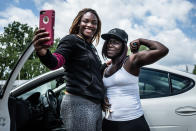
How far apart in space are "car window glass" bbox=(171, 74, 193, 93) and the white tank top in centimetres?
73

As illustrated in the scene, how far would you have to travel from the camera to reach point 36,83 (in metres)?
2.46

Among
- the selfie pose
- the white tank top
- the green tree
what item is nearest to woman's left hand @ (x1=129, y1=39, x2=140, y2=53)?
the selfie pose

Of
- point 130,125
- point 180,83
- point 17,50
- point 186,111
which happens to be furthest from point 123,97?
point 17,50

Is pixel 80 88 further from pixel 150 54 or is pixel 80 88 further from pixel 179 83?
pixel 179 83

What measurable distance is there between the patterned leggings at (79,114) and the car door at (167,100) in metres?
0.76

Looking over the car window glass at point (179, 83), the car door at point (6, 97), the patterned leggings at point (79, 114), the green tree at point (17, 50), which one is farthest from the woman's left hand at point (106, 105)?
the green tree at point (17, 50)

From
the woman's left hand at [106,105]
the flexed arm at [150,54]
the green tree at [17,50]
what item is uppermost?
the green tree at [17,50]

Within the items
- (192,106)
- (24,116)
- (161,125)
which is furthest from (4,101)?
(192,106)

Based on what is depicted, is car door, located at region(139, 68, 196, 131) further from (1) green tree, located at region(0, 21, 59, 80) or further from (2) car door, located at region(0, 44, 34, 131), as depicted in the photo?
(1) green tree, located at region(0, 21, 59, 80)

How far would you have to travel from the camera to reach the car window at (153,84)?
2.26 meters

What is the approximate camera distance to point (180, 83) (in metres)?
2.32

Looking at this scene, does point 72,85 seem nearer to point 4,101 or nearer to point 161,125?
point 4,101

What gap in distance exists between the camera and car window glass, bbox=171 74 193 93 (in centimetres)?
229

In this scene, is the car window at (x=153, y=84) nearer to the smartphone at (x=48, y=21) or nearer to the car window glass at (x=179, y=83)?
the car window glass at (x=179, y=83)
